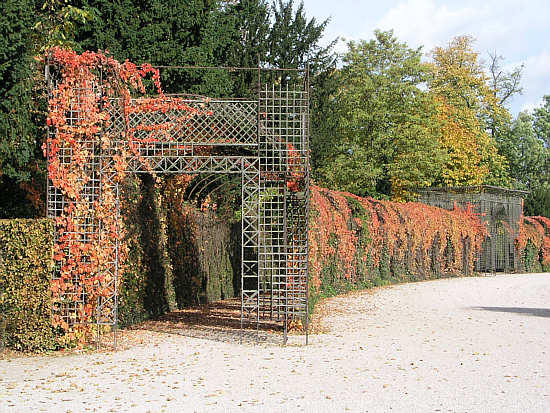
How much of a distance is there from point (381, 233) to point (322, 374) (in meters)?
13.6

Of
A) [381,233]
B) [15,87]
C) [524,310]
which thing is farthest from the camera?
[381,233]

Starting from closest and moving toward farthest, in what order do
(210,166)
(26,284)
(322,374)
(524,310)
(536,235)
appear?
(322,374) → (26,284) → (210,166) → (524,310) → (536,235)

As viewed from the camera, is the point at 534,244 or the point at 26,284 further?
the point at 534,244

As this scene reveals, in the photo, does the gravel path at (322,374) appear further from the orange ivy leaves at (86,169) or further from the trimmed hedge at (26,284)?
the orange ivy leaves at (86,169)

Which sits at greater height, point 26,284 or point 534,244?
point 534,244

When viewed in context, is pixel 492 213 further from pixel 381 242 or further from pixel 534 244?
pixel 381 242

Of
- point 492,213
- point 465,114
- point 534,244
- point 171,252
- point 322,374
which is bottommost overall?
point 322,374

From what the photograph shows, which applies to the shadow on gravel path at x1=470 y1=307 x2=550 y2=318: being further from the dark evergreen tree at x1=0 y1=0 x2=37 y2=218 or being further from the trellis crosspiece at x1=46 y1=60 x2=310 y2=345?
the dark evergreen tree at x1=0 y1=0 x2=37 y2=218

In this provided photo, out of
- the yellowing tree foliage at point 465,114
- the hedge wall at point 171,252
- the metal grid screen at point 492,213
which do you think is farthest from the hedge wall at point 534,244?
the hedge wall at point 171,252

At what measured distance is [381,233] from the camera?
2111cm

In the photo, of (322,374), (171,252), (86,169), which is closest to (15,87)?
(86,169)

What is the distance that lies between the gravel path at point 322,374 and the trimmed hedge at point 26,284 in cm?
44

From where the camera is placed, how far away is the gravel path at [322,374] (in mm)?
6453

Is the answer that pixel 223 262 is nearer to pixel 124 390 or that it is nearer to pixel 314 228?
pixel 314 228
